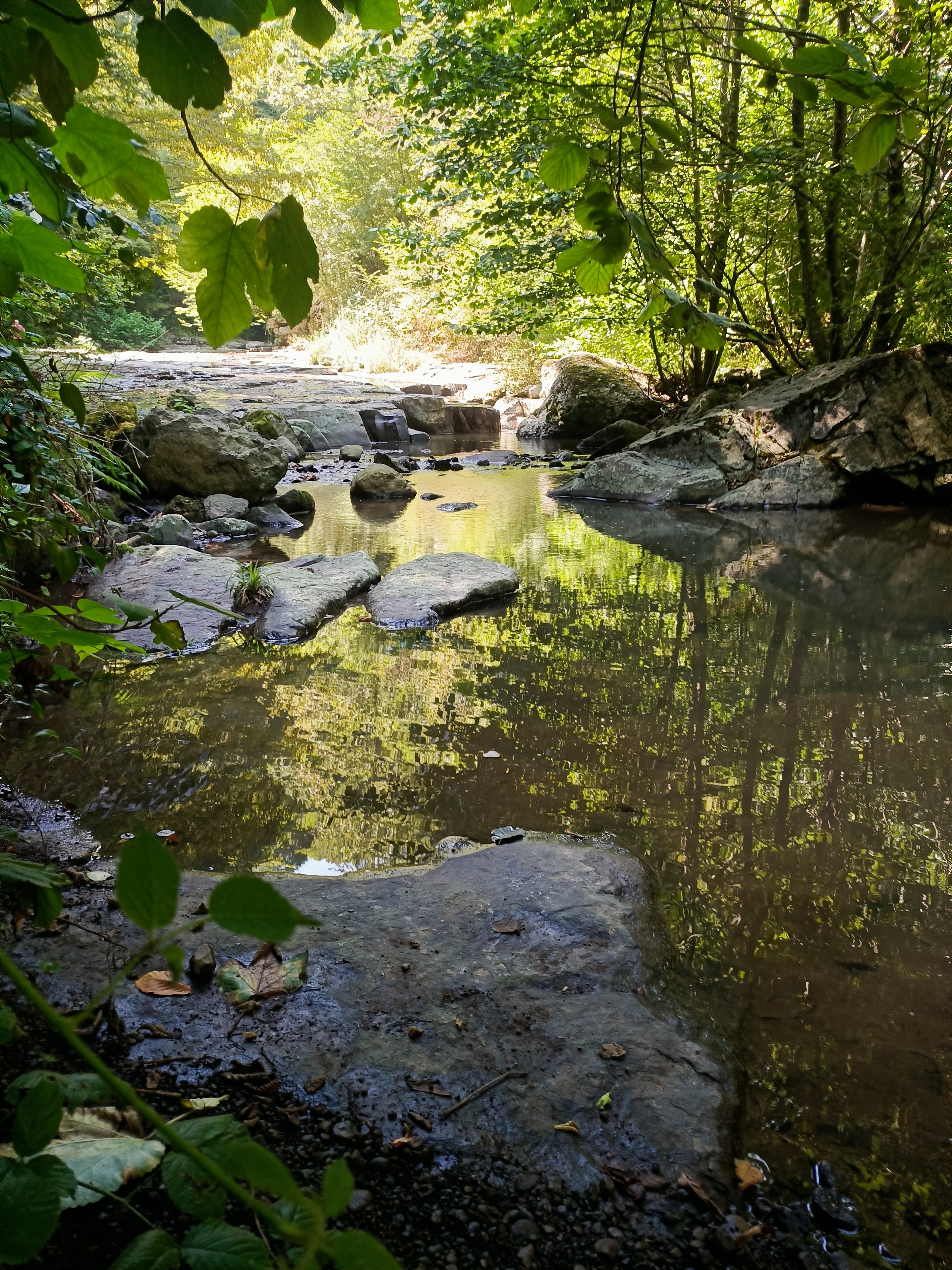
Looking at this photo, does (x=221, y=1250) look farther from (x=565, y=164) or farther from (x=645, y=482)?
(x=645, y=482)

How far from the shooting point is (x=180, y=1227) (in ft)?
3.63

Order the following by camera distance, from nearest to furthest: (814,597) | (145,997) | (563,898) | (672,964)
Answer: (145,997) → (672,964) → (563,898) → (814,597)

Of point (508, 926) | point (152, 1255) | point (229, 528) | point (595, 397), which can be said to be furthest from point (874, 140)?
point (595, 397)

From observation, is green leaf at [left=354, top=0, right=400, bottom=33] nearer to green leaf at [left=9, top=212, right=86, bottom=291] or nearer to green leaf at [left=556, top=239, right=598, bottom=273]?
green leaf at [left=556, top=239, right=598, bottom=273]

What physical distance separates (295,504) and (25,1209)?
26.8 feet

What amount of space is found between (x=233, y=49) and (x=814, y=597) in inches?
874

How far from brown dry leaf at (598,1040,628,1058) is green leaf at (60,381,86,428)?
4.78 feet

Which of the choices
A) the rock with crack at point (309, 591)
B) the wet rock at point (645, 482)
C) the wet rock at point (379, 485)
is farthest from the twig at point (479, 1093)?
the wet rock at point (645, 482)

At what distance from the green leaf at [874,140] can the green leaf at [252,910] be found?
46.7 inches

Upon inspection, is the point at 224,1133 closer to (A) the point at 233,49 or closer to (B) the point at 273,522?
(B) the point at 273,522

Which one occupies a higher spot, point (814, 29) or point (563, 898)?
point (814, 29)

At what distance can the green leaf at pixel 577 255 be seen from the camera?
120 centimetres

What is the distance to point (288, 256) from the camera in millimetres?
803

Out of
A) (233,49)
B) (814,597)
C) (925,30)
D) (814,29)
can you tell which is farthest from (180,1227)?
(233,49)
